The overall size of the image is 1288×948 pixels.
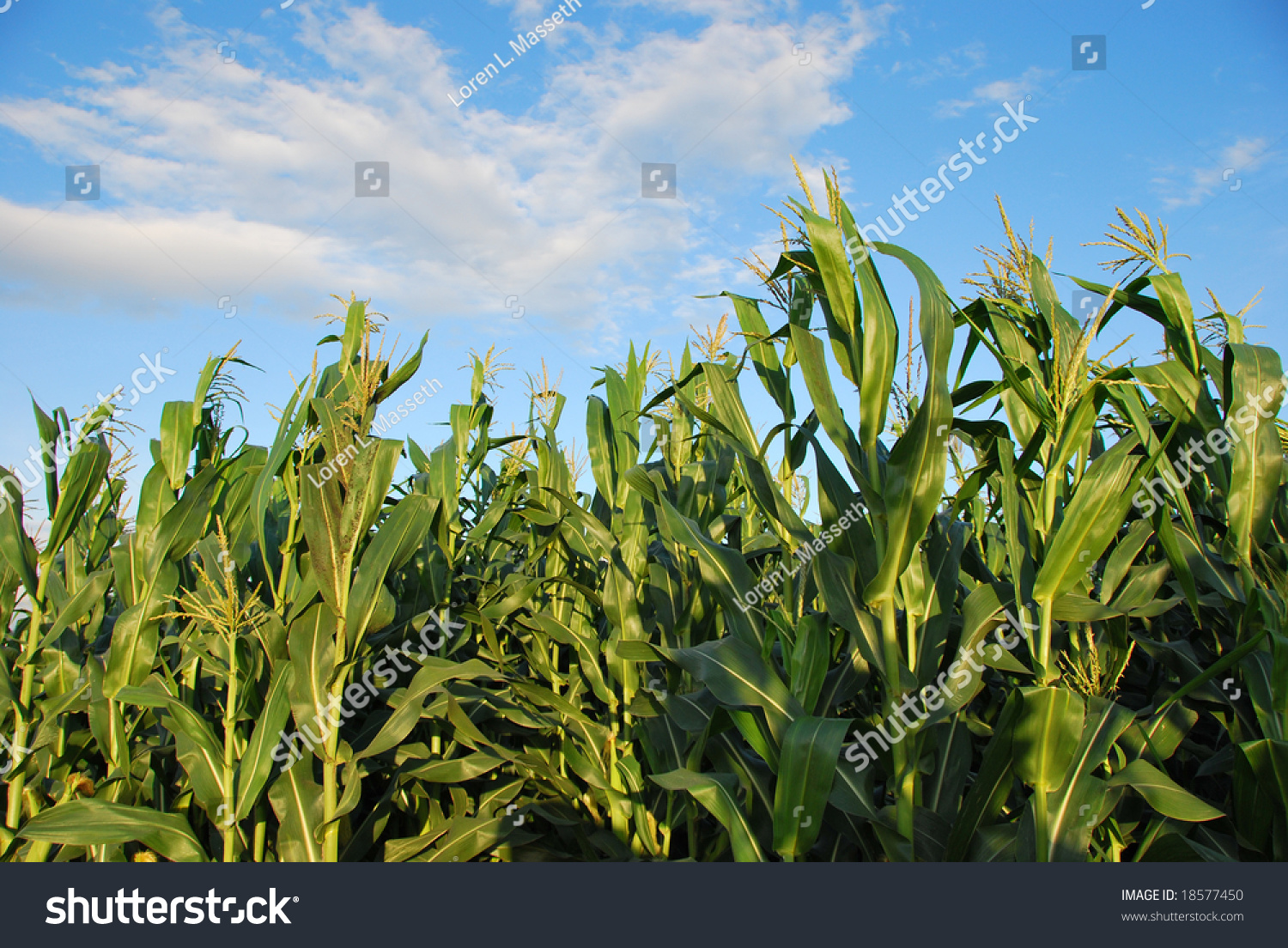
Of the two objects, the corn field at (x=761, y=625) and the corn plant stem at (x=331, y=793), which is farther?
the corn plant stem at (x=331, y=793)

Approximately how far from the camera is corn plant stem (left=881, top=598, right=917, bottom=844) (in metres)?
2.23

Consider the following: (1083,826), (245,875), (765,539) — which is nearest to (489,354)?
(765,539)

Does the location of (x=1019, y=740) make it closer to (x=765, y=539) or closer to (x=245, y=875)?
(x=765, y=539)

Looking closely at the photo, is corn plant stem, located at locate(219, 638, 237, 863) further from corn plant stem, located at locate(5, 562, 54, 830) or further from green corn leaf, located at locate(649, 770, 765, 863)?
green corn leaf, located at locate(649, 770, 765, 863)

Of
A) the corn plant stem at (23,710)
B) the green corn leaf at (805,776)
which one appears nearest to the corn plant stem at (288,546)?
the corn plant stem at (23,710)

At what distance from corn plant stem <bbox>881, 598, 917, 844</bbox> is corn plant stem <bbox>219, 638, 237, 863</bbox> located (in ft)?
8.03

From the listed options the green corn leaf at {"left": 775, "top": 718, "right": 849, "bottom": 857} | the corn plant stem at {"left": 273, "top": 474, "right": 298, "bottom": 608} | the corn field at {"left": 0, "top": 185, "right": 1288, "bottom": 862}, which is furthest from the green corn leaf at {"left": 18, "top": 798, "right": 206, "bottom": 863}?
the green corn leaf at {"left": 775, "top": 718, "right": 849, "bottom": 857}

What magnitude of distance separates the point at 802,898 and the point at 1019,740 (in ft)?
2.59

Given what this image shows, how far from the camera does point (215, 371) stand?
346 centimetres

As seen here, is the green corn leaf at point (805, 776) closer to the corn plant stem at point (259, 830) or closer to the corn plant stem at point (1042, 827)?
the corn plant stem at point (1042, 827)

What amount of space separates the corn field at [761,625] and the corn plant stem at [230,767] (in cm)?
2

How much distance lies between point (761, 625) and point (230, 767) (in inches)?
86.5

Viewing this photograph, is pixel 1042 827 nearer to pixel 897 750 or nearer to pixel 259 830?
pixel 897 750

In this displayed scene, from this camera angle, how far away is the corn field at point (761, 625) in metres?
2.20
